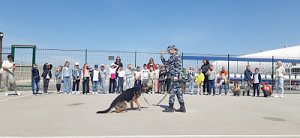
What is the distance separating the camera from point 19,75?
669 inches

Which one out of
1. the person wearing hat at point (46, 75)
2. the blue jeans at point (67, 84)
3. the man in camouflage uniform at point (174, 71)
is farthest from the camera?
the blue jeans at point (67, 84)

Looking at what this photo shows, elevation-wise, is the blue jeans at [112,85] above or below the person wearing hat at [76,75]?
below

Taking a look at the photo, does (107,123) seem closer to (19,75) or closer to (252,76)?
(252,76)

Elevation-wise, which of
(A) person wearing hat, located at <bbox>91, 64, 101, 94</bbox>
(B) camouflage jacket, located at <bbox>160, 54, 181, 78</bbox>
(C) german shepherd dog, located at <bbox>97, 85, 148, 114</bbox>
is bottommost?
(C) german shepherd dog, located at <bbox>97, 85, 148, 114</bbox>

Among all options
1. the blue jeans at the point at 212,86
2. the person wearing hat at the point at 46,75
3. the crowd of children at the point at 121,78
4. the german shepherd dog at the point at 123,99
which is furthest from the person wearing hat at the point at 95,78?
the german shepherd dog at the point at 123,99

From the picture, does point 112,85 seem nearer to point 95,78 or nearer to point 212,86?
point 95,78

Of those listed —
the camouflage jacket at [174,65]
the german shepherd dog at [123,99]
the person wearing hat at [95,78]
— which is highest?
the camouflage jacket at [174,65]

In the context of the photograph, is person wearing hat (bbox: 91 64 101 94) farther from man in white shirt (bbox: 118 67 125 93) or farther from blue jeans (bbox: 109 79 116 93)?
man in white shirt (bbox: 118 67 125 93)

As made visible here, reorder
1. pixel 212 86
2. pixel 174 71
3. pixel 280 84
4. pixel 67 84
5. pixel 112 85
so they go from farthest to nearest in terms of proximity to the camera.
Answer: pixel 112 85 → pixel 212 86 → pixel 67 84 → pixel 280 84 → pixel 174 71

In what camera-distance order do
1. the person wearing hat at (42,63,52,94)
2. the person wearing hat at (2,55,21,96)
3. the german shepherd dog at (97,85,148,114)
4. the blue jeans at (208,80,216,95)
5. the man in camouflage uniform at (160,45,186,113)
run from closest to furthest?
the german shepherd dog at (97,85,148,114) → the man in camouflage uniform at (160,45,186,113) → the person wearing hat at (2,55,21,96) → the person wearing hat at (42,63,52,94) → the blue jeans at (208,80,216,95)

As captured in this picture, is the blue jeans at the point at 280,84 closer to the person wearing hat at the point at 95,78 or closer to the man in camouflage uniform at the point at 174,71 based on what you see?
the man in camouflage uniform at the point at 174,71

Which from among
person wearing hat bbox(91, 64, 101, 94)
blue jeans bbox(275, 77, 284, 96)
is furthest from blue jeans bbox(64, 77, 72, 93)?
blue jeans bbox(275, 77, 284, 96)

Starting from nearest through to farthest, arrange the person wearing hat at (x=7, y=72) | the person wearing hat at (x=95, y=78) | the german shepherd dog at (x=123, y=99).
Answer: the german shepherd dog at (x=123, y=99) < the person wearing hat at (x=7, y=72) < the person wearing hat at (x=95, y=78)

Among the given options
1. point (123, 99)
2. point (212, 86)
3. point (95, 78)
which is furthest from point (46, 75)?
point (212, 86)
